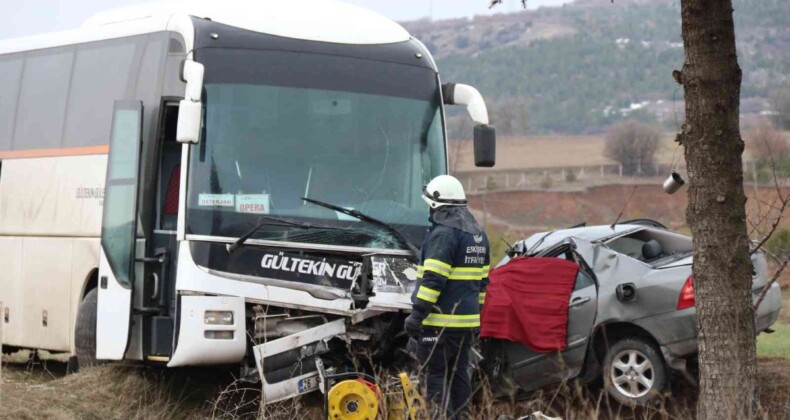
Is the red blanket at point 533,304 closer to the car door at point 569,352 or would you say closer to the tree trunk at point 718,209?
the car door at point 569,352

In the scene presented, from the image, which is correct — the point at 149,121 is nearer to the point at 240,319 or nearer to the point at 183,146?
the point at 183,146

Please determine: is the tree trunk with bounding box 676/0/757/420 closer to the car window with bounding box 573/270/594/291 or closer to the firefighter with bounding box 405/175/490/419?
the firefighter with bounding box 405/175/490/419

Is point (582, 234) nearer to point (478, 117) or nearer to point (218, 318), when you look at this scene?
point (478, 117)

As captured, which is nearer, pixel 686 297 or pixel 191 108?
pixel 191 108

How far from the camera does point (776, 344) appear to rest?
15.4 m

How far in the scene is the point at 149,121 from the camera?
10992 mm

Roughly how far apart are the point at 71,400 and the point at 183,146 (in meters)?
2.19

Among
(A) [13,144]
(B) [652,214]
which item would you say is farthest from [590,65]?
(A) [13,144]

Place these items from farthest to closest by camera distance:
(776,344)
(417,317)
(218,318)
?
(776,344) → (218,318) → (417,317)

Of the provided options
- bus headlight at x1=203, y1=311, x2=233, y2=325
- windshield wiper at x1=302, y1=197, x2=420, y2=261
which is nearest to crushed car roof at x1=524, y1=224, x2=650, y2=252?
windshield wiper at x1=302, y1=197, x2=420, y2=261

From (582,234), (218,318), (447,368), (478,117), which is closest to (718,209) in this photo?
(447,368)

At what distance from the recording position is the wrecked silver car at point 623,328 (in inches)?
428

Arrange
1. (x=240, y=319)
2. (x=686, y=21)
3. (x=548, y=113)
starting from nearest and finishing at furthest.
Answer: (x=686, y=21) → (x=240, y=319) → (x=548, y=113)

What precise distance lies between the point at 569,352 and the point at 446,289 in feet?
8.01
